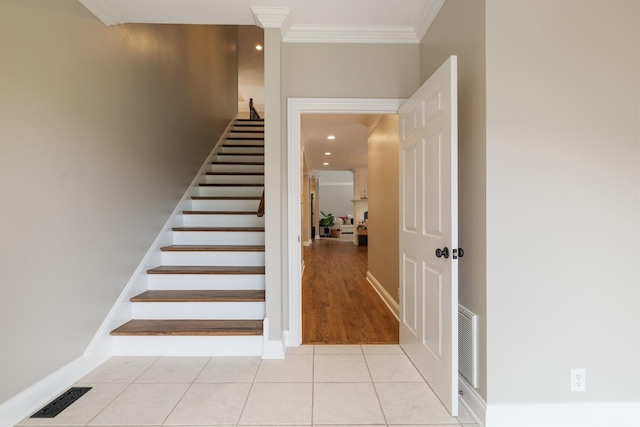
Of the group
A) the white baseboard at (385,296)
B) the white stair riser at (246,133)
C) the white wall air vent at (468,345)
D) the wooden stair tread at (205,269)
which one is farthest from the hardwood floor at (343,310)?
the white stair riser at (246,133)

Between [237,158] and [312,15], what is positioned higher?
[312,15]

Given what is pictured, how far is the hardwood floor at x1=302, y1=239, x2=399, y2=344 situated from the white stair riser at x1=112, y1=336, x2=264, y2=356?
1.82ft

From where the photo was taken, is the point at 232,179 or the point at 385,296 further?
the point at 232,179

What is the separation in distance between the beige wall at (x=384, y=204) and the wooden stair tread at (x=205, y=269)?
1.55m

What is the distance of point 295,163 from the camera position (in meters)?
2.51

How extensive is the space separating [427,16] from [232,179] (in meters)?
3.03

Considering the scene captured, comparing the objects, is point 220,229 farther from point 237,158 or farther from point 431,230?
point 431,230

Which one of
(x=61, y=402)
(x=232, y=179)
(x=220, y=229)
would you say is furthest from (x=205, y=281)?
(x=232, y=179)

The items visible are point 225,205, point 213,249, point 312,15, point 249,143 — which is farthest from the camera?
point 249,143

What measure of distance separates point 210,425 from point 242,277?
4.13 feet

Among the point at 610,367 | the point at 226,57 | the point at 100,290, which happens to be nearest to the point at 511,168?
the point at 610,367

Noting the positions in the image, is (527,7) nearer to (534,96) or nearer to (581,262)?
(534,96)

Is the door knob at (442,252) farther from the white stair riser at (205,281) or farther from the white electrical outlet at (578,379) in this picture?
Result: the white stair riser at (205,281)

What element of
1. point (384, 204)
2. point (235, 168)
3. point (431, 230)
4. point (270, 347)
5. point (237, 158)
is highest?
point (237, 158)
